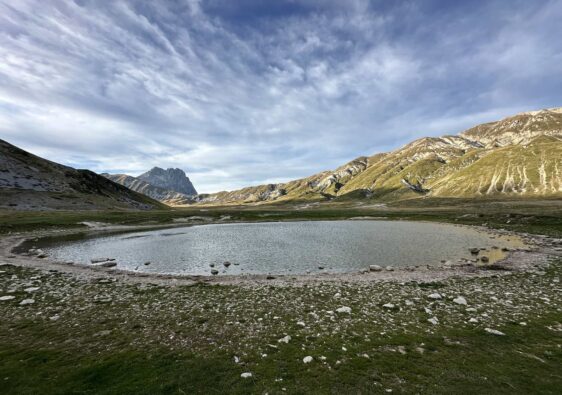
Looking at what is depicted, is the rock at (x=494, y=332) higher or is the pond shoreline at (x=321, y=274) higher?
the rock at (x=494, y=332)

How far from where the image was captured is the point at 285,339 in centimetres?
1584

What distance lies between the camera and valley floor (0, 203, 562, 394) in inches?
471

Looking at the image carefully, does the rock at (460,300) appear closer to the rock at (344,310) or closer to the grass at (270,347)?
the grass at (270,347)

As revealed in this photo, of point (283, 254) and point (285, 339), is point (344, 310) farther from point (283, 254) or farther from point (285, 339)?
point (283, 254)

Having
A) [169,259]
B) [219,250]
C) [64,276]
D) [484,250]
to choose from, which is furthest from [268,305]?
[484,250]

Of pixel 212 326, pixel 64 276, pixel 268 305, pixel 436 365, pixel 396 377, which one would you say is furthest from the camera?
pixel 64 276

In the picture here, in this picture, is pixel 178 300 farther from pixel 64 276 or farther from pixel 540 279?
pixel 540 279

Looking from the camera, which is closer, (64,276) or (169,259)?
(64,276)

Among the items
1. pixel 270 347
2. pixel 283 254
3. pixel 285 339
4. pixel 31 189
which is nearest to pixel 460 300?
pixel 285 339

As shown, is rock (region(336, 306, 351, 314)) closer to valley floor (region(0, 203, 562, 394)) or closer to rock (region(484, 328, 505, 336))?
valley floor (region(0, 203, 562, 394))

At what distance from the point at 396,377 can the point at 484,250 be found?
1905 inches

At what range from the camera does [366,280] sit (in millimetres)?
30281

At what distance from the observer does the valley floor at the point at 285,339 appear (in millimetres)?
11969

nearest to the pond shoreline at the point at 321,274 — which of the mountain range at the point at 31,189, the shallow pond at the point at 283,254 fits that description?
the shallow pond at the point at 283,254
